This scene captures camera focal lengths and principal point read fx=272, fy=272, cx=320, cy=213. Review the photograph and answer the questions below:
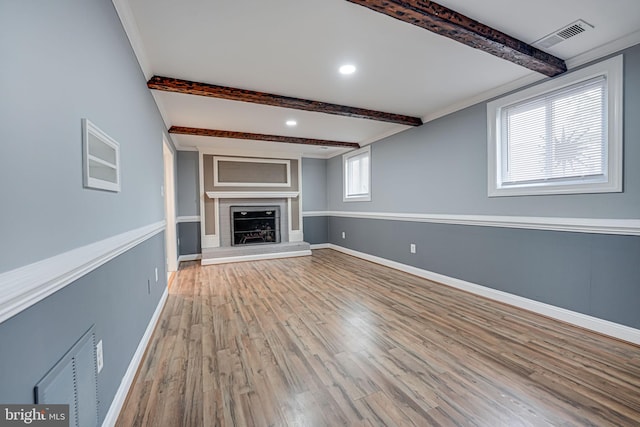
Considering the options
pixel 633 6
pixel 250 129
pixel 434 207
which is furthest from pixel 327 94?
pixel 633 6

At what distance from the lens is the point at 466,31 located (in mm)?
1862

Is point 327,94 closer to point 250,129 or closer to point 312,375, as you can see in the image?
point 250,129

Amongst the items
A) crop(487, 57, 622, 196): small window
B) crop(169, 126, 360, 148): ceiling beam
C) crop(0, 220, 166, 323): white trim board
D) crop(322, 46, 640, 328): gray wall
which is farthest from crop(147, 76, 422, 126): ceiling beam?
crop(0, 220, 166, 323): white trim board

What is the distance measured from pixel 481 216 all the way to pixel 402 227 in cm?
Answer: 137

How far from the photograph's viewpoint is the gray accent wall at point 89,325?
0.73 meters

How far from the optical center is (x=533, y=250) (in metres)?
2.75

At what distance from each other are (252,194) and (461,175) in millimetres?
4120

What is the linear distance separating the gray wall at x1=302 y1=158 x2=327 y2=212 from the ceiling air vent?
503 centimetres

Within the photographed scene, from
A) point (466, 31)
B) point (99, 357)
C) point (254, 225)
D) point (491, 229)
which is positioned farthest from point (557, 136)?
point (254, 225)

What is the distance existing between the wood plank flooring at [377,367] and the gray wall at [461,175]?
1.07 meters

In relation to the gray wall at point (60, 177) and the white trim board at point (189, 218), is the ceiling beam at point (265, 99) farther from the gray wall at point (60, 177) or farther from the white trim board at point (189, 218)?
the white trim board at point (189, 218)

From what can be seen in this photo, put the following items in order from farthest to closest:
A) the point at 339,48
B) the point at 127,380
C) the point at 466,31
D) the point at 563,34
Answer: the point at 339,48 < the point at 563,34 < the point at 466,31 < the point at 127,380

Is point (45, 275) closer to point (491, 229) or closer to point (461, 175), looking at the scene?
point (491, 229)

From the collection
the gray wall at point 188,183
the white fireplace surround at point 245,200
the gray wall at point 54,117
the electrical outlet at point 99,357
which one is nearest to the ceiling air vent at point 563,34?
the gray wall at point 54,117
